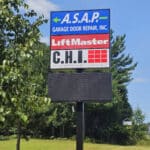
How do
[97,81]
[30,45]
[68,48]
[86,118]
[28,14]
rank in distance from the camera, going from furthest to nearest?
[86,118]
[68,48]
[97,81]
[28,14]
[30,45]

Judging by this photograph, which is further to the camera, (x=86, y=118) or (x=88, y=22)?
(x=86, y=118)

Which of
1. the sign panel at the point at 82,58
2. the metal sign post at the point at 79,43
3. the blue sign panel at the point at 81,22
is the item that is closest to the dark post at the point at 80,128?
the metal sign post at the point at 79,43

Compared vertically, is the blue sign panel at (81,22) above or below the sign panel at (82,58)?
above

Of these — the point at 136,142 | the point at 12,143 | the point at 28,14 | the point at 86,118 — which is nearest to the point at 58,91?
the point at 28,14

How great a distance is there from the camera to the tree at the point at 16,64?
1162 cm

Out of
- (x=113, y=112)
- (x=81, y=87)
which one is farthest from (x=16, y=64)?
(x=113, y=112)

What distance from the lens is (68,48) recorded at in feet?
90.8

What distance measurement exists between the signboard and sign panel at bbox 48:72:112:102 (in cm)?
126

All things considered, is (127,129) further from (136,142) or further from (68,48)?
(68,48)

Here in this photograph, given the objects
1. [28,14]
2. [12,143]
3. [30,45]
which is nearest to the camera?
[30,45]

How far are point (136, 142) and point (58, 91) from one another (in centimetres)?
8026

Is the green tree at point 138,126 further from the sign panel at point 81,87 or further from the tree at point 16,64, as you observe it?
the tree at point 16,64

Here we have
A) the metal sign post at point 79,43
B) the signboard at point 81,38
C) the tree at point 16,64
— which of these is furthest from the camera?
the signboard at point 81,38

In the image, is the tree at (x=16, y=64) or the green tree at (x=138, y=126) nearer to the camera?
the tree at (x=16, y=64)
